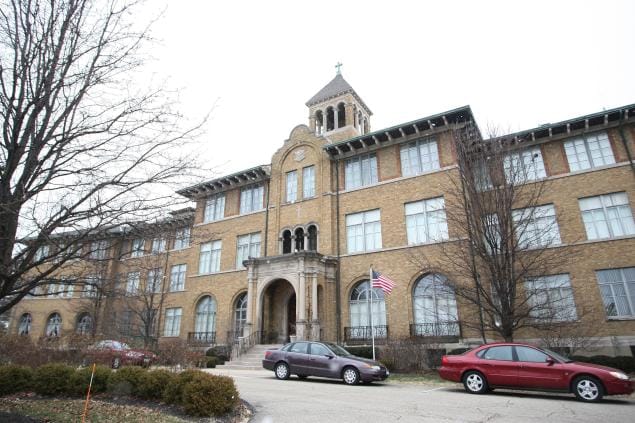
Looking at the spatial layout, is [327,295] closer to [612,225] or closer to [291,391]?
[291,391]

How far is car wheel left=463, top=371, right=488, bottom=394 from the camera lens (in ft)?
34.6

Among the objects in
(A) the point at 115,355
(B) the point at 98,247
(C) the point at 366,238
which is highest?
(C) the point at 366,238

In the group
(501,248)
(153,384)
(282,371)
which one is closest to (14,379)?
(153,384)

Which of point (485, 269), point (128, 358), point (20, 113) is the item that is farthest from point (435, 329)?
point (20, 113)

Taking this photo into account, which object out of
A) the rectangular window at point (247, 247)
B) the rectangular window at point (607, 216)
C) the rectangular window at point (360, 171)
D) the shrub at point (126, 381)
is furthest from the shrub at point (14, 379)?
the rectangular window at point (607, 216)

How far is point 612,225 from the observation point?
18312 mm

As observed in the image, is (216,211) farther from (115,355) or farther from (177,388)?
(177,388)

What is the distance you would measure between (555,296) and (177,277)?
2591 centimetres

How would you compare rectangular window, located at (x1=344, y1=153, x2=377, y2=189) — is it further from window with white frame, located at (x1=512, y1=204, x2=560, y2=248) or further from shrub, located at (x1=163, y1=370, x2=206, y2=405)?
shrub, located at (x1=163, y1=370, x2=206, y2=405)

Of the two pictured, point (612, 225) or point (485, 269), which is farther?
point (612, 225)

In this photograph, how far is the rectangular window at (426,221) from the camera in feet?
68.7

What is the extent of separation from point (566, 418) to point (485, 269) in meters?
8.37

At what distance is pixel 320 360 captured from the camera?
13320mm

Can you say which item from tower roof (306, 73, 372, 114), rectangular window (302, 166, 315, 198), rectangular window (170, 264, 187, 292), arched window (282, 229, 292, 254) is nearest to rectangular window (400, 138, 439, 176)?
rectangular window (302, 166, 315, 198)
